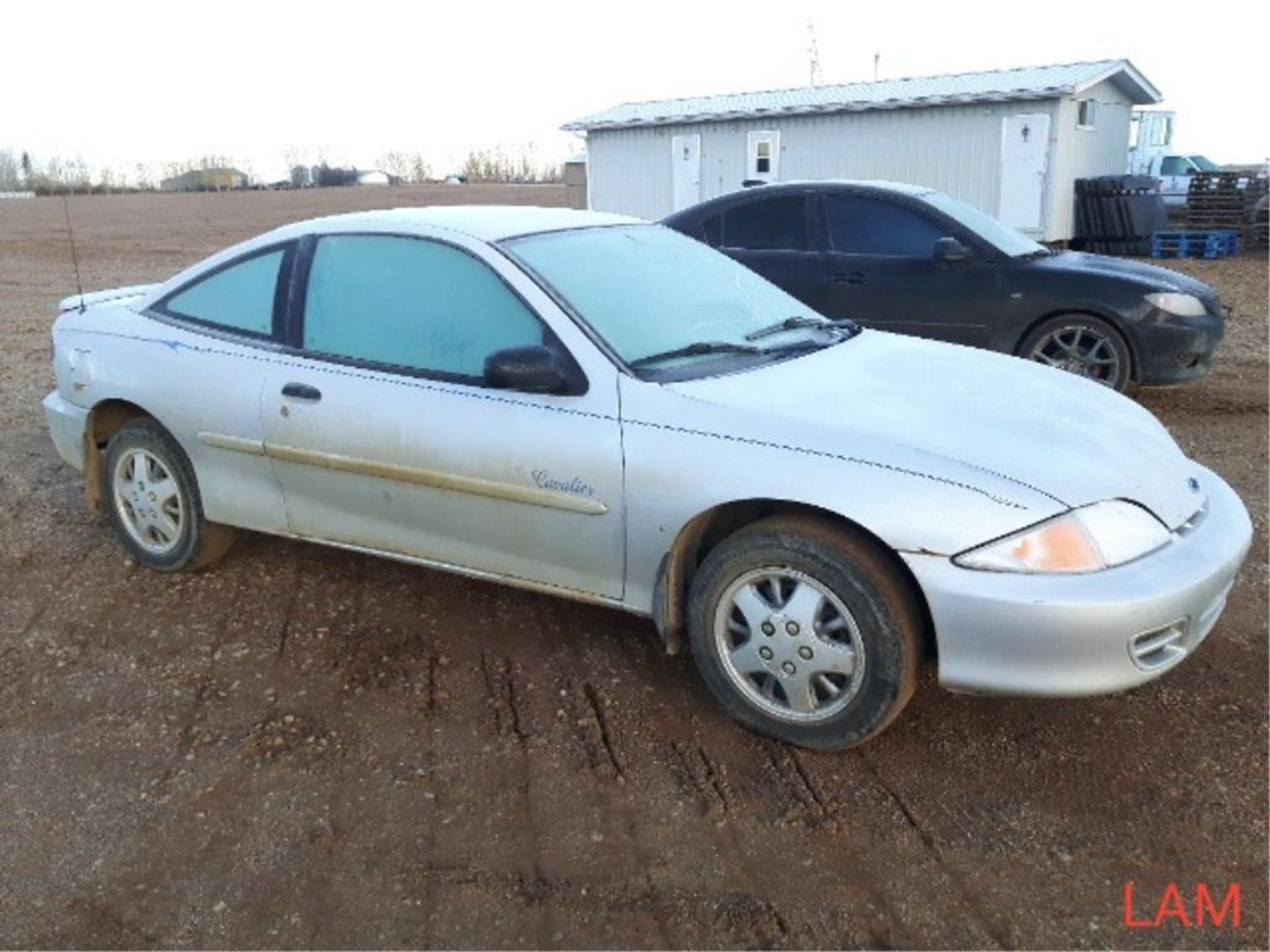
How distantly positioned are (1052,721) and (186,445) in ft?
11.0

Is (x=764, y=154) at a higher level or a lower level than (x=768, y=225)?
higher

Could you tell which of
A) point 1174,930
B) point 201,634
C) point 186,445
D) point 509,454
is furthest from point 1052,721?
point 186,445

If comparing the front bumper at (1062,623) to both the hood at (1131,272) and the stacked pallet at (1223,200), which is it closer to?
the hood at (1131,272)

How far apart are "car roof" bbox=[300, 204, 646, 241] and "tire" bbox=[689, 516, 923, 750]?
4.91ft

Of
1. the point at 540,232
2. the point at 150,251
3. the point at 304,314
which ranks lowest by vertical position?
the point at 150,251

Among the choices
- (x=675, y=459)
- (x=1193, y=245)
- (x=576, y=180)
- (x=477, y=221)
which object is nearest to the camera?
(x=675, y=459)

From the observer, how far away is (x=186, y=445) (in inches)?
176

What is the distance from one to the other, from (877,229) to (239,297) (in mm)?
4893

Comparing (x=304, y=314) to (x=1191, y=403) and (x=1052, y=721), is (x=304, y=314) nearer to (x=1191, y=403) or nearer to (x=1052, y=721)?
(x=1052, y=721)

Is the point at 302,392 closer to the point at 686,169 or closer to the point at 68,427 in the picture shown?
the point at 68,427

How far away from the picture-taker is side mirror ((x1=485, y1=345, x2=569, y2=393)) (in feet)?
11.4

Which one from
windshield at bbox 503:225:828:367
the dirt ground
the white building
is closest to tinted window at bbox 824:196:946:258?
windshield at bbox 503:225:828:367

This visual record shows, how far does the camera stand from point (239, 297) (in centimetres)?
442

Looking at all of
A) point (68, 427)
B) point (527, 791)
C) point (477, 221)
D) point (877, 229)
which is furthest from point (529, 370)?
point (877, 229)
